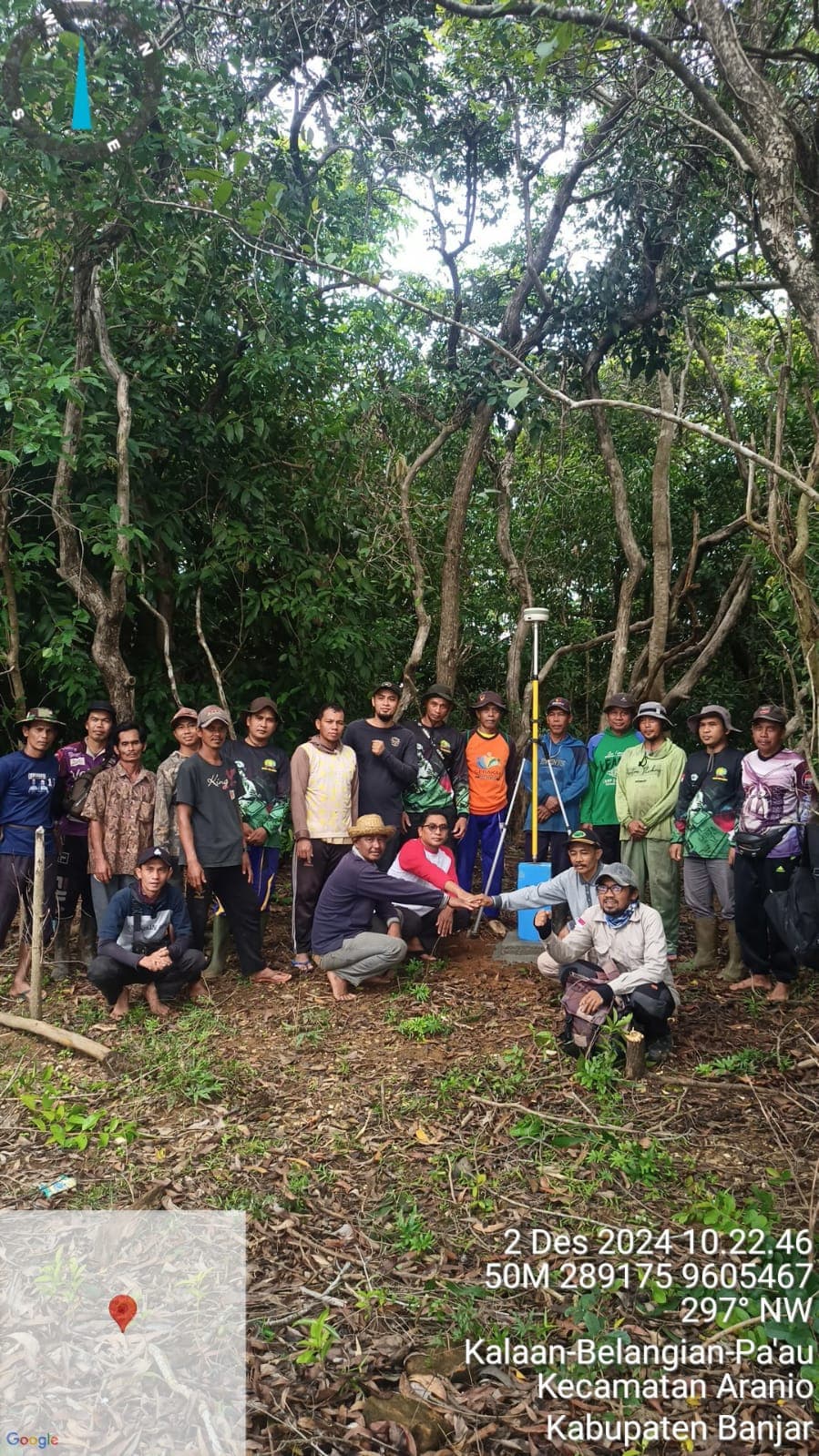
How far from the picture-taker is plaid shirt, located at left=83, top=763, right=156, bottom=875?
611 cm

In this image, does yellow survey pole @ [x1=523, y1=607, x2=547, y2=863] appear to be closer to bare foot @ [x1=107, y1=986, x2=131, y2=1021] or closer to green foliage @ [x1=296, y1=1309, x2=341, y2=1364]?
bare foot @ [x1=107, y1=986, x2=131, y2=1021]

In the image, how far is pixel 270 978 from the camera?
6.27 m

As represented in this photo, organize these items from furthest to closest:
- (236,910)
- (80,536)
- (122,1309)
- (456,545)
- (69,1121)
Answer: (456,545) < (80,536) < (236,910) < (69,1121) < (122,1309)

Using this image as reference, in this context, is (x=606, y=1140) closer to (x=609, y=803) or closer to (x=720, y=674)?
(x=609, y=803)

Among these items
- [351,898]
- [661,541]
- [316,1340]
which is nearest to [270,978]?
[351,898]

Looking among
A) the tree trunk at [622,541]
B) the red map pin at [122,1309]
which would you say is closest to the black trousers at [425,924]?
the red map pin at [122,1309]

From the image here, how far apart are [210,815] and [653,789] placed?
8.97 ft

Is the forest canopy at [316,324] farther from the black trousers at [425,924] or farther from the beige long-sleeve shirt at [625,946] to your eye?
the black trousers at [425,924]

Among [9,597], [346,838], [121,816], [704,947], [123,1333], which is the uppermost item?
[9,597]

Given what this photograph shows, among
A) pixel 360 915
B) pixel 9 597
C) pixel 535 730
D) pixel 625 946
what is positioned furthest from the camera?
pixel 535 730

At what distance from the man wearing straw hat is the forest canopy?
79 cm

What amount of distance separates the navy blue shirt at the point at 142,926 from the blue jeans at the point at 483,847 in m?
2.12

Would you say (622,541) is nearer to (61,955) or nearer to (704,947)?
(704,947)

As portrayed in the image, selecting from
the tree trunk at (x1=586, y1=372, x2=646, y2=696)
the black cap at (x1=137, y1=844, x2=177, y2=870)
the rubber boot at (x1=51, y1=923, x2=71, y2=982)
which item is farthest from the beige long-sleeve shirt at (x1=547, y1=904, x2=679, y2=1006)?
the tree trunk at (x1=586, y1=372, x2=646, y2=696)
